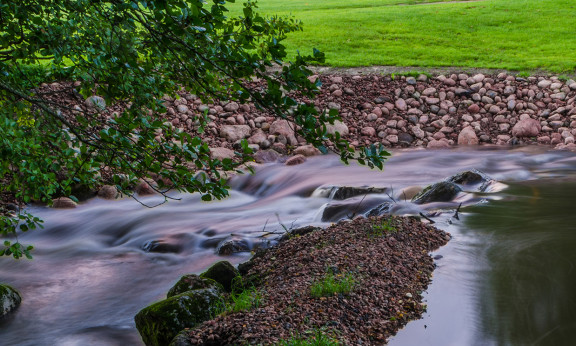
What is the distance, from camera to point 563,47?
20.0m

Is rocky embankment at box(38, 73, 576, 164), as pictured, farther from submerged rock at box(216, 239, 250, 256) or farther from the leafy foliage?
the leafy foliage

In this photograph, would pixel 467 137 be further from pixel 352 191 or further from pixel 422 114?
pixel 352 191

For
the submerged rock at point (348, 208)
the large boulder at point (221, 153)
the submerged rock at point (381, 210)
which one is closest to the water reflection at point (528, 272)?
the submerged rock at point (381, 210)

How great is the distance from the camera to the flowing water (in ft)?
18.5

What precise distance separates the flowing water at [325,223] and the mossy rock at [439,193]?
183mm

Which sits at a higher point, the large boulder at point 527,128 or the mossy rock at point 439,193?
the mossy rock at point 439,193

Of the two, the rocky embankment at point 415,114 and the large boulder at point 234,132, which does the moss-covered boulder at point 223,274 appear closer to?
the rocky embankment at point 415,114

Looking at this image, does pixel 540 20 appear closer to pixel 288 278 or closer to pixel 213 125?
pixel 213 125

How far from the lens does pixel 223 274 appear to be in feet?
22.5

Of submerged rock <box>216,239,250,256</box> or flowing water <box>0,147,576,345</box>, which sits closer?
flowing water <box>0,147,576,345</box>

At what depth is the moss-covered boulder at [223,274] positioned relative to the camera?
6.80 metres

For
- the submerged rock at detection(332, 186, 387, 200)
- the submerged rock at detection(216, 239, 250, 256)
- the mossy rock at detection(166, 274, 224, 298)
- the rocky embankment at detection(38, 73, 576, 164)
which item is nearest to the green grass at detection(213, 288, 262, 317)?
the mossy rock at detection(166, 274, 224, 298)

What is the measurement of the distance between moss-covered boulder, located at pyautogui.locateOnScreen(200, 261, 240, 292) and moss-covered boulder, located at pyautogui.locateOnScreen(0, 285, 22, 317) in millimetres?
2276

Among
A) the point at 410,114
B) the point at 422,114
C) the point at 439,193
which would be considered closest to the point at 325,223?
the point at 439,193
